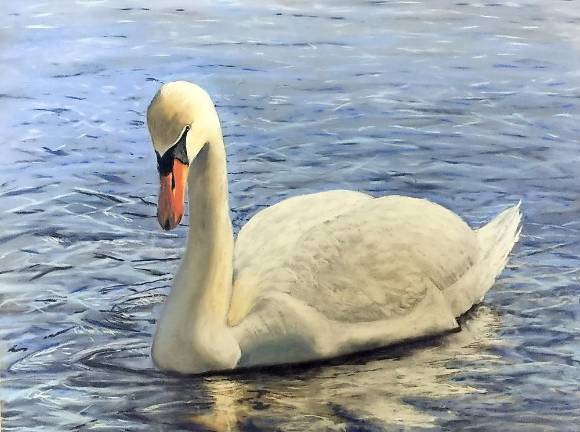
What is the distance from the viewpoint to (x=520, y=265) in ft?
8.23

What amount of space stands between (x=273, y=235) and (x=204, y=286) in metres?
0.21

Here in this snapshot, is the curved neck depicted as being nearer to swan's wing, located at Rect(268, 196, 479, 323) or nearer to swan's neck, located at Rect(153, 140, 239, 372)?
swan's neck, located at Rect(153, 140, 239, 372)

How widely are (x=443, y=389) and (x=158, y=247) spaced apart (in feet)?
2.15

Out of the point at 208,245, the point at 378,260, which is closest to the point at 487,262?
the point at 378,260

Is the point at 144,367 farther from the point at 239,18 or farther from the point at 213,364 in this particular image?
the point at 239,18

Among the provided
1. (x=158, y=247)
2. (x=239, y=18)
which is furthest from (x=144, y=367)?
(x=239, y=18)

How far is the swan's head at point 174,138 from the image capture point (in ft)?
6.91

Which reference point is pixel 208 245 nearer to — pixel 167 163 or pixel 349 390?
pixel 167 163

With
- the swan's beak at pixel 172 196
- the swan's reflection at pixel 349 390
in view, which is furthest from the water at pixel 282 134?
the swan's beak at pixel 172 196

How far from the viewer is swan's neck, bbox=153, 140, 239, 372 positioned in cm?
223

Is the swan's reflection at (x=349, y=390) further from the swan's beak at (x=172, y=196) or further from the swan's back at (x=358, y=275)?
the swan's beak at (x=172, y=196)

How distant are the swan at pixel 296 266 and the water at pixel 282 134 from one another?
1.9 inches


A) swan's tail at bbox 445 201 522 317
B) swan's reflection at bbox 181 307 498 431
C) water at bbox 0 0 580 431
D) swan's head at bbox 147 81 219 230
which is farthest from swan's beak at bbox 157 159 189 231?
swan's tail at bbox 445 201 522 317

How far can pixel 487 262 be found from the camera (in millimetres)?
2477
